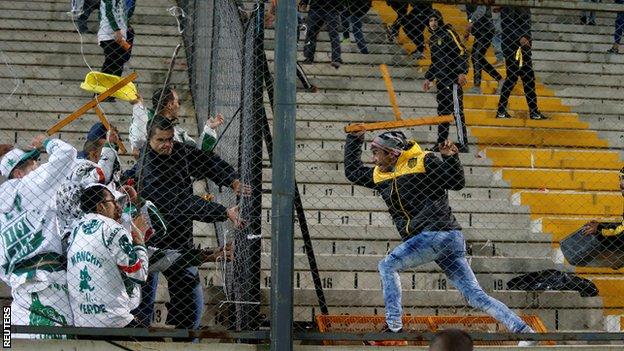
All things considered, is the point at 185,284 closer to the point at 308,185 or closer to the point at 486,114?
the point at 308,185

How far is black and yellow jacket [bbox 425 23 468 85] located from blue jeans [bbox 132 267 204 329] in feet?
14.0

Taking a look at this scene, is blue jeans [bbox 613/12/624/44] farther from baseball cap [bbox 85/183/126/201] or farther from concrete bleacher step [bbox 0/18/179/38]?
baseball cap [bbox 85/183/126/201]

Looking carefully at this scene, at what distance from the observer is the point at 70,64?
13.0m

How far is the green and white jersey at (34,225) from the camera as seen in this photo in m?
7.14

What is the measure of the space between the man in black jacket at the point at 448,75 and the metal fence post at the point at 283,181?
4.24 metres

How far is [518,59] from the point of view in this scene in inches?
478

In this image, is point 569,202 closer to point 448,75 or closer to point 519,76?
point 519,76

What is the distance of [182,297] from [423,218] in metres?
1.81

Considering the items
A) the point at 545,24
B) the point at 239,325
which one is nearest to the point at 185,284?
the point at 239,325

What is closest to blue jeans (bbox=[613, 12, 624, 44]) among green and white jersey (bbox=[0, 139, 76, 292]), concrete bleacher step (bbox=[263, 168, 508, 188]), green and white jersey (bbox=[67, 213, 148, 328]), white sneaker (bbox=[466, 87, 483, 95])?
white sneaker (bbox=[466, 87, 483, 95])

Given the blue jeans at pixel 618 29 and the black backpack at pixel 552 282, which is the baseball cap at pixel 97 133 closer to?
the black backpack at pixel 552 282

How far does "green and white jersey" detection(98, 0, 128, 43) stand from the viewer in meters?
11.3

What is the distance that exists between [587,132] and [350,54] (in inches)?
114

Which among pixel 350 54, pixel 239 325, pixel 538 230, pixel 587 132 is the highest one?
pixel 350 54
